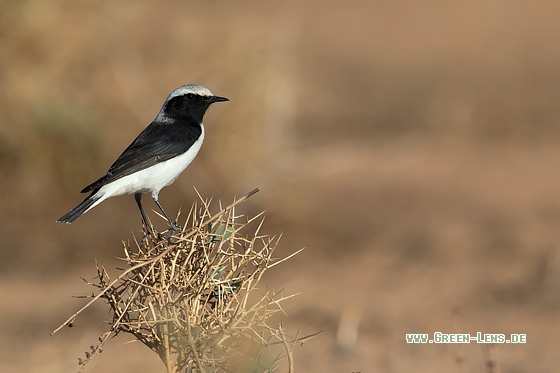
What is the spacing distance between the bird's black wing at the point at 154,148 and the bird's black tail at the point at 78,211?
0.08 meters

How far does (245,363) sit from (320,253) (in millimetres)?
6459

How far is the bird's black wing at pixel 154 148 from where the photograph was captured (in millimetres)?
5969

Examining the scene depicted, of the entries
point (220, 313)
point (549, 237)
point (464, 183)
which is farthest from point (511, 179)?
point (220, 313)

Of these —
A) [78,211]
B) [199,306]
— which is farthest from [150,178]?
[199,306]

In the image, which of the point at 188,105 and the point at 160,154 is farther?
the point at 188,105

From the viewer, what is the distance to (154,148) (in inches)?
245

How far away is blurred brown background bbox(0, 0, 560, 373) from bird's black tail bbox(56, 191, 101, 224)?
3.96 ft

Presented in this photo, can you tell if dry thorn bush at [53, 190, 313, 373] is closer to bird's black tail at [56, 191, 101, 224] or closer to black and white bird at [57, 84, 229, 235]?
bird's black tail at [56, 191, 101, 224]

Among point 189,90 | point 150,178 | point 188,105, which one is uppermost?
point 189,90

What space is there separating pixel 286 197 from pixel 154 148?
4864 mm

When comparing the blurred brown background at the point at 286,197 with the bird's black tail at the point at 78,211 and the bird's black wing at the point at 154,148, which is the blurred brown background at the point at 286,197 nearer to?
the bird's black tail at the point at 78,211

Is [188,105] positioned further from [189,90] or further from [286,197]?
[286,197]

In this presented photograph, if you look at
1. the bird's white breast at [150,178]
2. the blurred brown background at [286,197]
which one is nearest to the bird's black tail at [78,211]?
the bird's white breast at [150,178]

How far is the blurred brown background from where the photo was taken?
7820 millimetres
